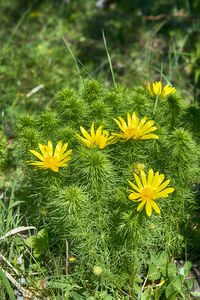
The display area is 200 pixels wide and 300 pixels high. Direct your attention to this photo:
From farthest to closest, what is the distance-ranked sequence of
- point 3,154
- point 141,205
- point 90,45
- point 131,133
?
1. point 90,45
2. point 3,154
3. point 131,133
4. point 141,205

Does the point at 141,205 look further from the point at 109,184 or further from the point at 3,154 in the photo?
the point at 3,154

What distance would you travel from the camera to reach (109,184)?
182cm

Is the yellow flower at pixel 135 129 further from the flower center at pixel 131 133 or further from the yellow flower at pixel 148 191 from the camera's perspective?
the yellow flower at pixel 148 191

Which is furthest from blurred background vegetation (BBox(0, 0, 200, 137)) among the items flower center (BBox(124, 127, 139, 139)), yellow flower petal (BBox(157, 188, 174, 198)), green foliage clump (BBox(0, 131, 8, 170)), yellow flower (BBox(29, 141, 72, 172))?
yellow flower petal (BBox(157, 188, 174, 198))

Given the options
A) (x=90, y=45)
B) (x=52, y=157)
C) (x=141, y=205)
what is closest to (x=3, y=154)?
(x=52, y=157)

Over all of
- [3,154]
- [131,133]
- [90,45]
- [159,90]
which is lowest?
[3,154]

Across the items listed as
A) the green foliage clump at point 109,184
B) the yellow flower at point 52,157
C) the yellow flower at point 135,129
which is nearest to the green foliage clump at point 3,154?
the green foliage clump at point 109,184

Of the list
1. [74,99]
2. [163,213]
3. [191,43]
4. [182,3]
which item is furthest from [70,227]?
[182,3]

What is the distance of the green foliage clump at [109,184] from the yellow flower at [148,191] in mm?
57

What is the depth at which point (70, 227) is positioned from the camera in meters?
1.86

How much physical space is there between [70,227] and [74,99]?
51 centimetres

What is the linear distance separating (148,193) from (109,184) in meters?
0.17

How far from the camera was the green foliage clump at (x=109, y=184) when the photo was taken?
71.1 inches

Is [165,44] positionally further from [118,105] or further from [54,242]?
[54,242]
